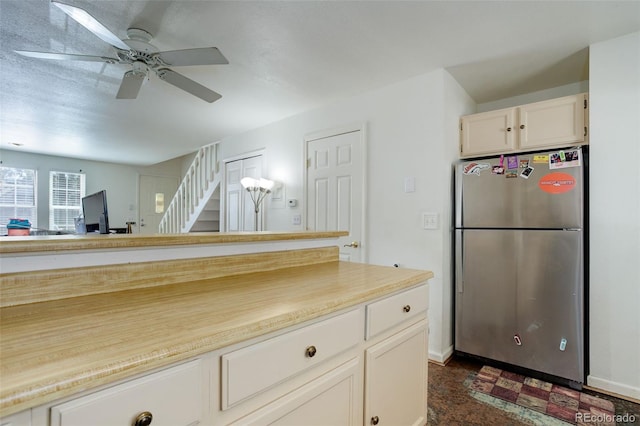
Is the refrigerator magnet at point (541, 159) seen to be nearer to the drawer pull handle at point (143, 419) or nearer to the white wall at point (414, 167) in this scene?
the white wall at point (414, 167)

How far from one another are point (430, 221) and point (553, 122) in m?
1.15

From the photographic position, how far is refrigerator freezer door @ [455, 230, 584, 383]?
2.08m

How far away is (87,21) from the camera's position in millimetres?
1577

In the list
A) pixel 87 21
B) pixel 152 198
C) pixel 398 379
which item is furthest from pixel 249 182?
pixel 152 198

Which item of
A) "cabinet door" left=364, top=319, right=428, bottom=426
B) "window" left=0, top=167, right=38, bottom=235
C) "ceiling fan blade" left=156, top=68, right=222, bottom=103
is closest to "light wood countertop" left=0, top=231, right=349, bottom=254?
"cabinet door" left=364, top=319, right=428, bottom=426

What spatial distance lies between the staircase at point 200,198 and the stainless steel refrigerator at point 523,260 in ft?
12.9

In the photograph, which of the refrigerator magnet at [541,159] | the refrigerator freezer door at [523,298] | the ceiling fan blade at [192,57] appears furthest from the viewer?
the refrigerator magnet at [541,159]

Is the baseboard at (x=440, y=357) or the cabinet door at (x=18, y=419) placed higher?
the cabinet door at (x=18, y=419)

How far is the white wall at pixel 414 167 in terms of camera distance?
2.54 m

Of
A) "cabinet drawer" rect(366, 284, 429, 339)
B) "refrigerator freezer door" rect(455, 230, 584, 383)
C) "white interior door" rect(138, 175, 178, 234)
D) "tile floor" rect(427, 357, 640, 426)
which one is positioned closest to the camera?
"cabinet drawer" rect(366, 284, 429, 339)

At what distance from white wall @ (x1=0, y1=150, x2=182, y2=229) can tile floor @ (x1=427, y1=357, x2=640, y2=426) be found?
710cm

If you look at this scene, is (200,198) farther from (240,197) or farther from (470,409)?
(470,409)

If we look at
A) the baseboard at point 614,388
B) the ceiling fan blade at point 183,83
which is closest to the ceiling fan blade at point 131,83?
the ceiling fan blade at point 183,83

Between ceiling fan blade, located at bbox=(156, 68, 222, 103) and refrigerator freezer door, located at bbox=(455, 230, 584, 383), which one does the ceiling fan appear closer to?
ceiling fan blade, located at bbox=(156, 68, 222, 103)
